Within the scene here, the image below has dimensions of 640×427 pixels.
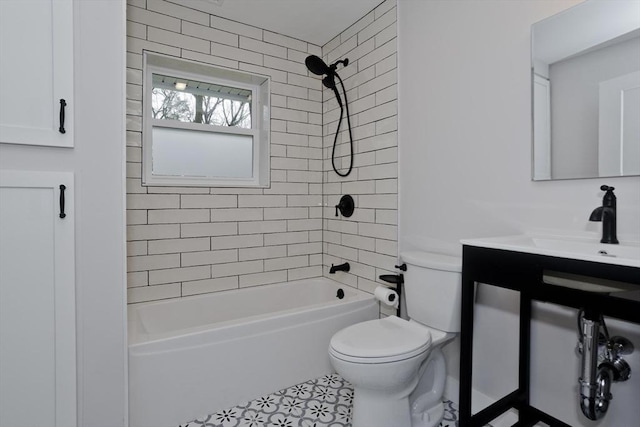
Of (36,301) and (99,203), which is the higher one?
(99,203)

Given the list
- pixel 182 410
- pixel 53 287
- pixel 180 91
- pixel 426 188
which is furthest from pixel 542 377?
pixel 180 91

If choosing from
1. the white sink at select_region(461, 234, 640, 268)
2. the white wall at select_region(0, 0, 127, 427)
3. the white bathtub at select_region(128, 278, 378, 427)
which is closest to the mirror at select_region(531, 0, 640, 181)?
the white sink at select_region(461, 234, 640, 268)

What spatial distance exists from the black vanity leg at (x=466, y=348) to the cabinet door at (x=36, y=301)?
5.24ft

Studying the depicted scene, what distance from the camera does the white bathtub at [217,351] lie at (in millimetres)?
1669

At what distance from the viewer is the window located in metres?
2.41

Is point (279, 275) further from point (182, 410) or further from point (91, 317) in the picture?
point (91, 317)

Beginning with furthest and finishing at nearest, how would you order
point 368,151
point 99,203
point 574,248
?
point 368,151 < point 99,203 < point 574,248

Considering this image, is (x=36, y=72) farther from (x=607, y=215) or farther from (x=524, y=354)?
(x=524, y=354)

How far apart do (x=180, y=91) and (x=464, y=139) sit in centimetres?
205

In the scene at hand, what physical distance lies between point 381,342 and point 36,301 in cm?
141

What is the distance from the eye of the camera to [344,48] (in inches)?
105

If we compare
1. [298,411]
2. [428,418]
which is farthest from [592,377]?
[298,411]

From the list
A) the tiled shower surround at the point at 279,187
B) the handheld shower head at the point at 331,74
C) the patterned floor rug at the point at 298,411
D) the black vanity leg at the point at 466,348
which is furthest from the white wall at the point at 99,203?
the black vanity leg at the point at 466,348

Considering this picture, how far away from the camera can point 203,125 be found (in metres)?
2.59
